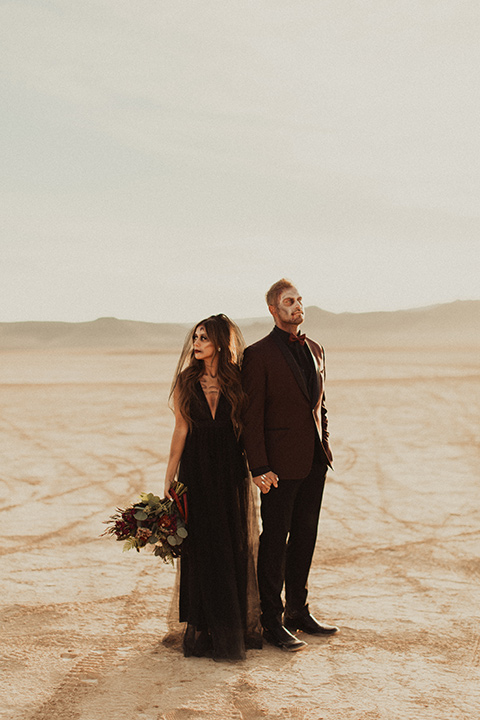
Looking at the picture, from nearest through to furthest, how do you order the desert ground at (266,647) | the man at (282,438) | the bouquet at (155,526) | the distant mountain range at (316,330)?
the desert ground at (266,647)
the bouquet at (155,526)
the man at (282,438)
the distant mountain range at (316,330)

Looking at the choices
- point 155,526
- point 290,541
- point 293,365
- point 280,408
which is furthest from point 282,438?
point 155,526

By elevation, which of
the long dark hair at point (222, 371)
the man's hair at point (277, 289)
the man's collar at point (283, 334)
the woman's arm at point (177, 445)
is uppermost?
the man's hair at point (277, 289)

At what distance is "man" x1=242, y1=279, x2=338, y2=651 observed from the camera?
10.6 feet

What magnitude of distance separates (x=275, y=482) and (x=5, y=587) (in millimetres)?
2037

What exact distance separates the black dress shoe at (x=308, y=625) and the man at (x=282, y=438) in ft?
0.27

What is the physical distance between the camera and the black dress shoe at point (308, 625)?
347 cm

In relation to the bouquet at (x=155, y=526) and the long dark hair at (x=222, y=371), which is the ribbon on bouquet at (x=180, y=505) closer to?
the bouquet at (x=155, y=526)

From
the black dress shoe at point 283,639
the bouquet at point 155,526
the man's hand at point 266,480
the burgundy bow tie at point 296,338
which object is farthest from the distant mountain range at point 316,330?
the bouquet at point 155,526

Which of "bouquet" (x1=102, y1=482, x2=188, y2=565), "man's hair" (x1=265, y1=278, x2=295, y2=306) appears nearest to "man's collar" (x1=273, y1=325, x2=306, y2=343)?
"man's hair" (x1=265, y1=278, x2=295, y2=306)

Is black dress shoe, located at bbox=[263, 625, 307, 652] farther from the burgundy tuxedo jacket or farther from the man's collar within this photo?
the man's collar

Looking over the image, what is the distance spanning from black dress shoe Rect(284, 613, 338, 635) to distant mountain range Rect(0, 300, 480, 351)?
78692mm

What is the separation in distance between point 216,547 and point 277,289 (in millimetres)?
1291

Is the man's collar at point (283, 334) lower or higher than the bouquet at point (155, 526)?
higher

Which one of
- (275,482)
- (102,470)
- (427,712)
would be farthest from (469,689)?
(102,470)
